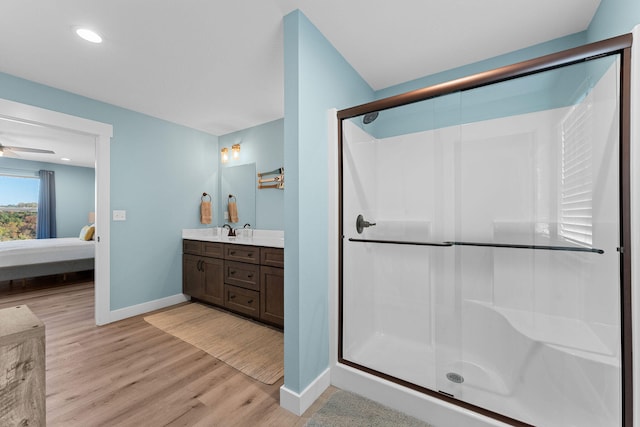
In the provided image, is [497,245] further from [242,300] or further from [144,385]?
[144,385]

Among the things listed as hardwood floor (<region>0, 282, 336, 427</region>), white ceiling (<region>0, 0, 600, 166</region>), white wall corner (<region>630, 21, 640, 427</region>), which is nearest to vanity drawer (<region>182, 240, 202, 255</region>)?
hardwood floor (<region>0, 282, 336, 427</region>)

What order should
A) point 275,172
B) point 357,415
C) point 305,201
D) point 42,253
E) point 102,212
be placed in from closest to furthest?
1. point 357,415
2. point 305,201
3. point 102,212
4. point 275,172
5. point 42,253

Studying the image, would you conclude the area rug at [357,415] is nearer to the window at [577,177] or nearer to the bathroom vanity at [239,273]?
the bathroom vanity at [239,273]

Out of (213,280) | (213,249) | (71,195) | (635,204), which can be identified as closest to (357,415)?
(635,204)

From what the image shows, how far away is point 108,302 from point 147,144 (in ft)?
5.84

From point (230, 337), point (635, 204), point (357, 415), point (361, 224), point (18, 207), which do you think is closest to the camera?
point (635, 204)

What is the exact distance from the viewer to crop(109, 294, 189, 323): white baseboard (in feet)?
9.47

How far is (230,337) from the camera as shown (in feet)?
8.20

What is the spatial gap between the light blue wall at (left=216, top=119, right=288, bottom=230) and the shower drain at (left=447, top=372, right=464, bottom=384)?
224cm

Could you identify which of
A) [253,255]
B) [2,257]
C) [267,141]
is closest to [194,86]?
[267,141]

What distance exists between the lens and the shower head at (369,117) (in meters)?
1.82

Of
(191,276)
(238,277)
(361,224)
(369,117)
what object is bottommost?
(191,276)

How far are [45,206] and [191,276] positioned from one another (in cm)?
511

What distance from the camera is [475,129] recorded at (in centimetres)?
191
